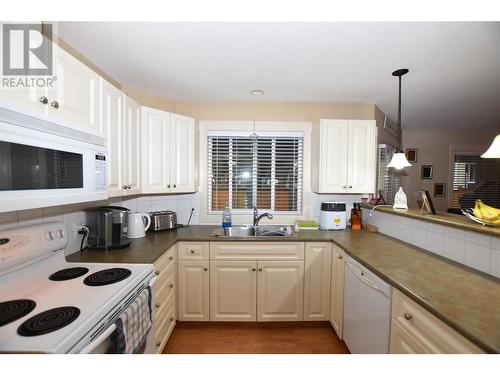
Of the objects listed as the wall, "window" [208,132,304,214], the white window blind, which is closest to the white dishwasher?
"window" [208,132,304,214]

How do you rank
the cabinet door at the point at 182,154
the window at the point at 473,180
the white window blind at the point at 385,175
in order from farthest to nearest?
1. the window at the point at 473,180
2. the white window blind at the point at 385,175
3. the cabinet door at the point at 182,154

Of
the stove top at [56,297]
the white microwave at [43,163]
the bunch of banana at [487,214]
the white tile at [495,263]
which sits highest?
the white microwave at [43,163]

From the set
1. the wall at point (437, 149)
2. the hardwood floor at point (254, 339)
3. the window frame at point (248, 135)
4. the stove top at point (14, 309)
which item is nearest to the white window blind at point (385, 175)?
the wall at point (437, 149)

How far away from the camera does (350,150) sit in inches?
99.0

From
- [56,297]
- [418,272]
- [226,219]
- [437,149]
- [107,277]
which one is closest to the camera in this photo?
[56,297]

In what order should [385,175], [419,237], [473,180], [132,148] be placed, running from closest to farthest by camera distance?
1. [419,237]
2. [132,148]
3. [385,175]
4. [473,180]

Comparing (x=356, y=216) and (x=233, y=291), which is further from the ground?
(x=356, y=216)

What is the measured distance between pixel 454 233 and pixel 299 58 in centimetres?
166

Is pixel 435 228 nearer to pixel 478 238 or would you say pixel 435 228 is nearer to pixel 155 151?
pixel 478 238

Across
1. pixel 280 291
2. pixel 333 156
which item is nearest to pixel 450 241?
pixel 333 156

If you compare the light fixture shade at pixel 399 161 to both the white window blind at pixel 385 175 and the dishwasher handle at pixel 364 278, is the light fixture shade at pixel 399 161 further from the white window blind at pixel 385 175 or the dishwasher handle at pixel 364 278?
the white window blind at pixel 385 175

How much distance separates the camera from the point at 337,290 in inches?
82.1

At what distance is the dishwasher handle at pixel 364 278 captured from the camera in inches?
56.4

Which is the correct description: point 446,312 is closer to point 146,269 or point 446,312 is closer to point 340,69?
point 146,269
